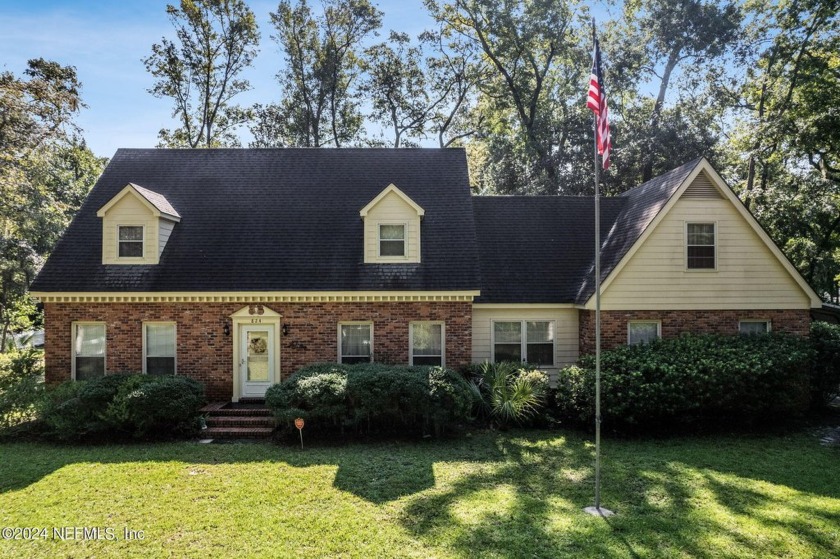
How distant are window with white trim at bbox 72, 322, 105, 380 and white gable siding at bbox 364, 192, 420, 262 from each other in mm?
7838

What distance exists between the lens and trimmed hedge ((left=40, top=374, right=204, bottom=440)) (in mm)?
10641

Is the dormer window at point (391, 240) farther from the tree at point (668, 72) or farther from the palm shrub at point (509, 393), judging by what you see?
the tree at point (668, 72)

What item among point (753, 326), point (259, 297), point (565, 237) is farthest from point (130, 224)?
point (753, 326)

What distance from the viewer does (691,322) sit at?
13555 mm

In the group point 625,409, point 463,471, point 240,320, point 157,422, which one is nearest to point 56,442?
point 157,422

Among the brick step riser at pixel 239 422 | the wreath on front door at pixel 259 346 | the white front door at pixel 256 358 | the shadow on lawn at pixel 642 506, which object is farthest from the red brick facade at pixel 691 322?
the wreath on front door at pixel 259 346

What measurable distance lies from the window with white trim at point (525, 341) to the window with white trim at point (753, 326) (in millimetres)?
5246

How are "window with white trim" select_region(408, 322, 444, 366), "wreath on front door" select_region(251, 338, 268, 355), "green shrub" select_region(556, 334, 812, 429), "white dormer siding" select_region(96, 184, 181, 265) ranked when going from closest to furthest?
"green shrub" select_region(556, 334, 812, 429) → "wreath on front door" select_region(251, 338, 268, 355) → "window with white trim" select_region(408, 322, 444, 366) → "white dormer siding" select_region(96, 184, 181, 265)

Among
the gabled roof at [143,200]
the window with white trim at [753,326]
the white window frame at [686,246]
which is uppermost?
the gabled roof at [143,200]

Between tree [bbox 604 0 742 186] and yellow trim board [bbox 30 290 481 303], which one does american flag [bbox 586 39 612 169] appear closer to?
yellow trim board [bbox 30 290 481 303]

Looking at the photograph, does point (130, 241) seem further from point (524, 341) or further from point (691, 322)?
point (691, 322)

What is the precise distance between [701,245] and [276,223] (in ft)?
41.0

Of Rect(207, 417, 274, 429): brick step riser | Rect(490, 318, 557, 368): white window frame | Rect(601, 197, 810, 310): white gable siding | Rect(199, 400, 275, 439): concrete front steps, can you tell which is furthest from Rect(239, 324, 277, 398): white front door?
Rect(601, 197, 810, 310): white gable siding

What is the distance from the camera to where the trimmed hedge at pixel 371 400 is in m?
10.7
